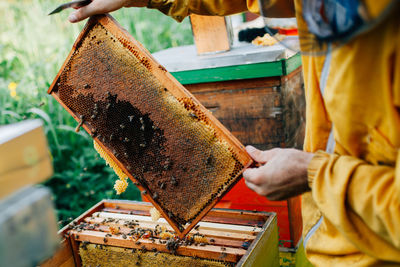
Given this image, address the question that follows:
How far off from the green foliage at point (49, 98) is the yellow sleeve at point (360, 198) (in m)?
3.27

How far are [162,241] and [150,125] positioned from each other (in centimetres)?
74

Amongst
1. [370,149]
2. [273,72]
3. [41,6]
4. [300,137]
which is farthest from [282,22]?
[41,6]

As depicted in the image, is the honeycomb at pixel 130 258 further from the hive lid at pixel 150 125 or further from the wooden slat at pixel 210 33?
the wooden slat at pixel 210 33

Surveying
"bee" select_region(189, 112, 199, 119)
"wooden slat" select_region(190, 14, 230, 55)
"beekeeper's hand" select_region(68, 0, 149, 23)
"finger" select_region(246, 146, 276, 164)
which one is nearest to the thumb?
"beekeeper's hand" select_region(68, 0, 149, 23)

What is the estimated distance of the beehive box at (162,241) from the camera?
202 centimetres

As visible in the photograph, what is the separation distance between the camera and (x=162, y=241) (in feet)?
7.06

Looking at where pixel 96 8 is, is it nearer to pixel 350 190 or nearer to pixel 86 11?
pixel 86 11

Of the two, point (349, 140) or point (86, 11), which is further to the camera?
point (86, 11)

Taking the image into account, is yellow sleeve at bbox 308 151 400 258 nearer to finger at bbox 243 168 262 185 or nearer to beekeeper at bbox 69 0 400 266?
beekeeper at bbox 69 0 400 266

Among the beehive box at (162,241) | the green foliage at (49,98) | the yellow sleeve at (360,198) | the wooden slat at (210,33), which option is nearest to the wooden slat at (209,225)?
the beehive box at (162,241)

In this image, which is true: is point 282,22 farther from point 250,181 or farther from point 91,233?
point 91,233

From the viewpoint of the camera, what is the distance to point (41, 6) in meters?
5.00

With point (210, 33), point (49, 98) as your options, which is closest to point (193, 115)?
point (210, 33)

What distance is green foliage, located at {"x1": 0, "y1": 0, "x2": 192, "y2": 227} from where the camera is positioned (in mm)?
4230
